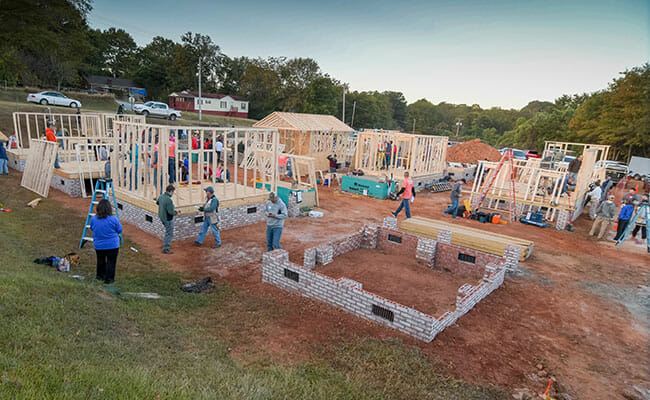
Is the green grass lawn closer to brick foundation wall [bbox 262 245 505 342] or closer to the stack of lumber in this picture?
brick foundation wall [bbox 262 245 505 342]

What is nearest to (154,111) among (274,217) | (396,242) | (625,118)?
(274,217)

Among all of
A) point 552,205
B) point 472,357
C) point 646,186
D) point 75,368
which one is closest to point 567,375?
point 472,357

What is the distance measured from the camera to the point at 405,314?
235 inches

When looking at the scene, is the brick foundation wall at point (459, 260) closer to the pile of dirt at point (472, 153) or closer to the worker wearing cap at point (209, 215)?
the worker wearing cap at point (209, 215)

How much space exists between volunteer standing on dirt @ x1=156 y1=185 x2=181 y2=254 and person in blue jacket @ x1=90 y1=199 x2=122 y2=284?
2.14 m

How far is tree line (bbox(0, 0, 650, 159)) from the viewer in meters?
13.0

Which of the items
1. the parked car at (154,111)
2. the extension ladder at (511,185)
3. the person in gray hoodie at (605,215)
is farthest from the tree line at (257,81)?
the person in gray hoodie at (605,215)

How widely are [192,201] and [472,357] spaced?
8.68m

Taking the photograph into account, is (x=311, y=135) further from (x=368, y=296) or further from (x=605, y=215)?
(x=368, y=296)

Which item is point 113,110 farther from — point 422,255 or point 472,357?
point 472,357

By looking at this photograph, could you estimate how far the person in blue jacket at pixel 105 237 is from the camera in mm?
6484

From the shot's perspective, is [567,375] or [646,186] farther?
[646,186]

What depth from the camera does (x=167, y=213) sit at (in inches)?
353

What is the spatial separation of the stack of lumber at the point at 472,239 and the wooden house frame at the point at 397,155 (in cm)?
939
